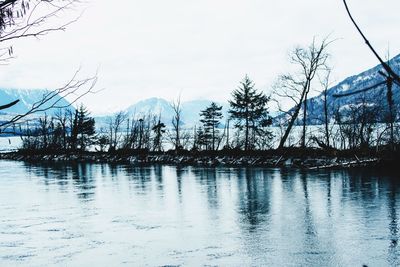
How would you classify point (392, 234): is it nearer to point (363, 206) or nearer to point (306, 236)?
point (306, 236)

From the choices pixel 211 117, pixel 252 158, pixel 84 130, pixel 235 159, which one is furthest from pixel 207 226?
pixel 84 130

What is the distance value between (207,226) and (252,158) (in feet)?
114

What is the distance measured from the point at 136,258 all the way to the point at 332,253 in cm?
470

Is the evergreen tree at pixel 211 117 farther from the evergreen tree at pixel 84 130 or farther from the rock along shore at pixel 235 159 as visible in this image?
the evergreen tree at pixel 84 130

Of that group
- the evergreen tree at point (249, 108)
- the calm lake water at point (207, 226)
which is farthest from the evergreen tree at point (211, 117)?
the calm lake water at point (207, 226)

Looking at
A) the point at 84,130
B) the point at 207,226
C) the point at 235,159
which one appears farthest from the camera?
the point at 84,130

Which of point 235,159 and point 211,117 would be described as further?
point 211,117

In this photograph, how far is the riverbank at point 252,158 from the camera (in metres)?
37.6

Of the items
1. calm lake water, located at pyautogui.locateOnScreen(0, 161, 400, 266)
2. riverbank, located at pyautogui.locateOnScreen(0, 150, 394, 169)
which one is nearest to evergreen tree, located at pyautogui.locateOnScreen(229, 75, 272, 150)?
riverbank, located at pyautogui.locateOnScreen(0, 150, 394, 169)

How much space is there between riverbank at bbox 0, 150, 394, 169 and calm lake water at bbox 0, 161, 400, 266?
687 cm

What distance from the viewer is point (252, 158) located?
49.2 m

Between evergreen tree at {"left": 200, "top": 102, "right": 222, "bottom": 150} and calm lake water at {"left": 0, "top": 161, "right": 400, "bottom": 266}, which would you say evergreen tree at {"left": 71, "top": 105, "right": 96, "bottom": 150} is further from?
calm lake water at {"left": 0, "top": 161, "right": 400, "bottom": 266}

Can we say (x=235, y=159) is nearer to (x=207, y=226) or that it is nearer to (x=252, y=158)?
(x=252, y=158)

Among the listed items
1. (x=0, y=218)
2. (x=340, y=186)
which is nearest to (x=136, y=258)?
(x=0, y=218)
